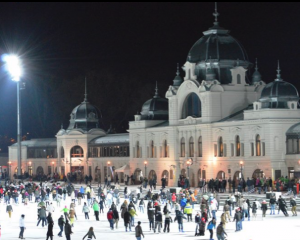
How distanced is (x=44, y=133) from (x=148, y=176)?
167 ft

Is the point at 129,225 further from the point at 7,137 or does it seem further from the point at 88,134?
the point at 7,137

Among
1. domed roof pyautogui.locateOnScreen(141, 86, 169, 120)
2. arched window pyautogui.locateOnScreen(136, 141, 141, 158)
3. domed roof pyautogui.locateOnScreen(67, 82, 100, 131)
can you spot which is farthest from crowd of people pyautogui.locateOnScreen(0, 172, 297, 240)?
domed roof pyautogui.locateOnScreen(67, 82, 100, 131)

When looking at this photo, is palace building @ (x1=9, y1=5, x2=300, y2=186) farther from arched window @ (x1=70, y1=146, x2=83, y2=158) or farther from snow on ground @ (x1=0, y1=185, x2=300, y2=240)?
snow on ground @ (x1=0, y1=185, x2=300, y2=240)

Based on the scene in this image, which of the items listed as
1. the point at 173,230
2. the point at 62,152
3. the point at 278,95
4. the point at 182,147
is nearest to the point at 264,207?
the point at 173,230

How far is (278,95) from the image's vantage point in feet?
247

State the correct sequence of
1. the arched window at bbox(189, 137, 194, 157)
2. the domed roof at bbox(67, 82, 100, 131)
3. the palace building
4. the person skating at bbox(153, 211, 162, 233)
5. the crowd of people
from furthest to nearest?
the domed roof at bbox(67, 82, 100, 131) < the arched window at bbox(189, 137, 194, 157) < the palace building < the person skating at bbox(153, 211, 162, 233) < the crowd of people

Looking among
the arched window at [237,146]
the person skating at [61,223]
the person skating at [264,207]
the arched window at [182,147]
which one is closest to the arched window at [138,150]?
the arched window at [182,147]

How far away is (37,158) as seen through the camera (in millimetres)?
117125

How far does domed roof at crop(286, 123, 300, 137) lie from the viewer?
240 feet

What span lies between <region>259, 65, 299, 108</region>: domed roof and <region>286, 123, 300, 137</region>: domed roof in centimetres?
216

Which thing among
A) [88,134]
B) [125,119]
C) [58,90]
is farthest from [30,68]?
[88,134]

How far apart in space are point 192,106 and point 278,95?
12.4 m

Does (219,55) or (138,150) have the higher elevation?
(219,55)

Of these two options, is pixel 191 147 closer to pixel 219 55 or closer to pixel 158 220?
pixel 219 55
